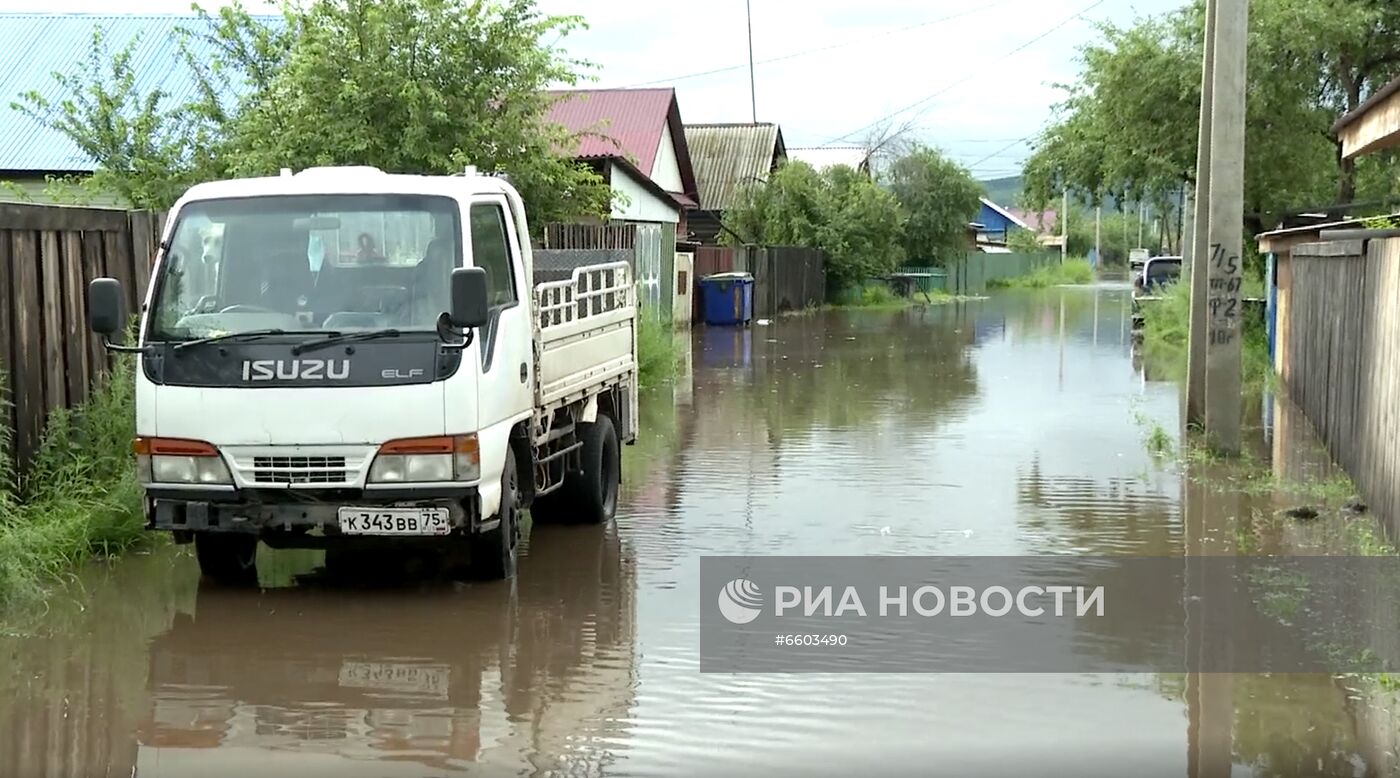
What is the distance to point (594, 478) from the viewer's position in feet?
35.9

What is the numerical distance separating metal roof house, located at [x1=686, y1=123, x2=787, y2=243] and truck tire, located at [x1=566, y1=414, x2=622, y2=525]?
39140 mm

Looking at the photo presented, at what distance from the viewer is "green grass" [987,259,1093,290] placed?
8231 cm

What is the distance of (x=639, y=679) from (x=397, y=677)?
108 cm

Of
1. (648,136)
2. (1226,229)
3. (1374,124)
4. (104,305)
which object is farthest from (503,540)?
(648,136)

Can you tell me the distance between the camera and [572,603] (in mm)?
8727

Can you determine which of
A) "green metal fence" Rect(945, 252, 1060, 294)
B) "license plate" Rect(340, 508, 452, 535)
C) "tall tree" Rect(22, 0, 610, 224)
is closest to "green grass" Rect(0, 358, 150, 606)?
"license plate" Rect(340, 508, 452, 535)

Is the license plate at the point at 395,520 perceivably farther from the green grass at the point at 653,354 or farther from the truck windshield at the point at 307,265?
the green grass at the point at 653,354

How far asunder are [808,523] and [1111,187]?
2101cm

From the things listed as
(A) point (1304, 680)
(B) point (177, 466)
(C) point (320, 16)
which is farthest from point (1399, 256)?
(C) point (320, 16)

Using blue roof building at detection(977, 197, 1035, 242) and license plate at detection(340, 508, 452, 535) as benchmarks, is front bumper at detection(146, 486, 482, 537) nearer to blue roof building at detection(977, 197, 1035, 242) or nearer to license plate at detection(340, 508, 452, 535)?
license plate at detection(340, 508, 452, 535)

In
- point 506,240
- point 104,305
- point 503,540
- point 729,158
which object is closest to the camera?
point 104,305

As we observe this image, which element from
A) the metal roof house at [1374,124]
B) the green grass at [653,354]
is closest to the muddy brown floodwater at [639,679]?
the metal roof house at [1374,124]

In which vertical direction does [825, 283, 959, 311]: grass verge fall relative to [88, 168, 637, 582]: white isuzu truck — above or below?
below

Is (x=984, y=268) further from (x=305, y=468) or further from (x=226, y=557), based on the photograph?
(x=305, y=468)
